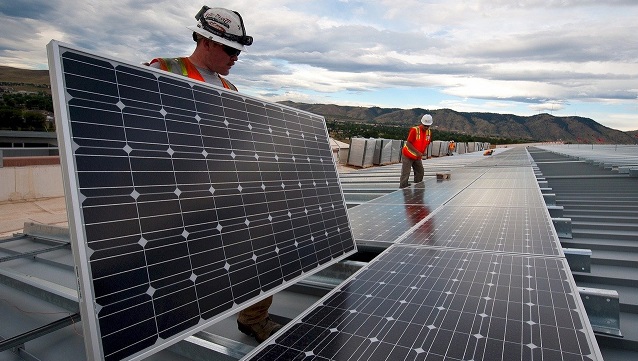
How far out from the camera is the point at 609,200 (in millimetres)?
8852

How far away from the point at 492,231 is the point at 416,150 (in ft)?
26.3

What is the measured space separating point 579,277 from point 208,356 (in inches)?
162

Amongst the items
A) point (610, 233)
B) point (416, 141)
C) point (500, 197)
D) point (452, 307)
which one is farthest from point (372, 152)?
point (452, 307)

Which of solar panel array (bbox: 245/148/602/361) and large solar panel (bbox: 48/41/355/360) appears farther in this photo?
solar panel array (bbox: 245/148/602/361)

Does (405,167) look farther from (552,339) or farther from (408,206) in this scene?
(552,339)

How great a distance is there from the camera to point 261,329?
318cm

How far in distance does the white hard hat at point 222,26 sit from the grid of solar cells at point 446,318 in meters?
2.50

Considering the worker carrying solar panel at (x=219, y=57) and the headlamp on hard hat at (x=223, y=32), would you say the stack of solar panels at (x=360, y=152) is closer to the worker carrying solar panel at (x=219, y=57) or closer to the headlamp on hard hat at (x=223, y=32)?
the worker carrying solar panel at (x=219, y=57)

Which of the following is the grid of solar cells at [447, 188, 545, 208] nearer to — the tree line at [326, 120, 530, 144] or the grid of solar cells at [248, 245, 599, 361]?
the grid of solar cells at [248, 245, 599, 361]

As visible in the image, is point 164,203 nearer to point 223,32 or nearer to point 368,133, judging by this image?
point 223,32

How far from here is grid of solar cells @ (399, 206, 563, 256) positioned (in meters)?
4.04

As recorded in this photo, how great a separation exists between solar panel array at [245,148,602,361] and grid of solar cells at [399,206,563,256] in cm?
2

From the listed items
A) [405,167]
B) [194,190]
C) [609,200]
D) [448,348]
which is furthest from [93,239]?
[405,167]

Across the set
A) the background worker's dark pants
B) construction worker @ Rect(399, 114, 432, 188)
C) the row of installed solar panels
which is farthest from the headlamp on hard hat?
the row of installed solar panels
